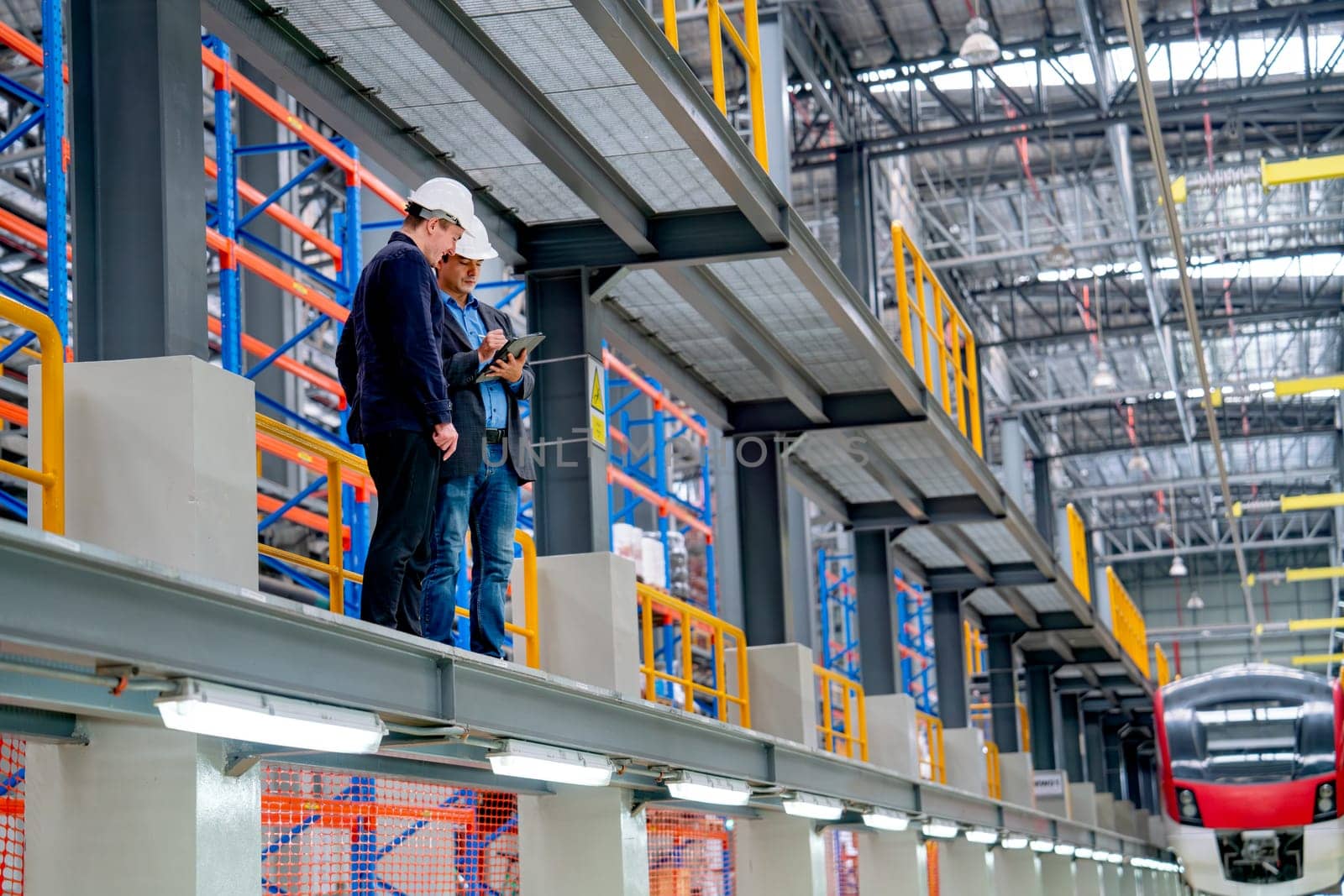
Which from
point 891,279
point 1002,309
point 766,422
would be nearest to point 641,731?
→ point 766,422

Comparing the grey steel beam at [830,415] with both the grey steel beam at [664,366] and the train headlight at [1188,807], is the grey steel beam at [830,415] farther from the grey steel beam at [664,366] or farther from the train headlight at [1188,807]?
the train headlight at [1188,807]

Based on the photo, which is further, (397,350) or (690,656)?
(690,656)

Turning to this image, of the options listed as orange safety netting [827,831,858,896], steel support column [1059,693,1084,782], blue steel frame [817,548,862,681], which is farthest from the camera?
steel support column [1059,693,1084,782]

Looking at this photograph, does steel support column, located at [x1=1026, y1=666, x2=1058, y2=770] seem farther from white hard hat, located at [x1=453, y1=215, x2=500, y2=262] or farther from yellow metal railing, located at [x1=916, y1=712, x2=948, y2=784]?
white hard hat, located at [x1=453, y1=215, x2=500, y2=262]

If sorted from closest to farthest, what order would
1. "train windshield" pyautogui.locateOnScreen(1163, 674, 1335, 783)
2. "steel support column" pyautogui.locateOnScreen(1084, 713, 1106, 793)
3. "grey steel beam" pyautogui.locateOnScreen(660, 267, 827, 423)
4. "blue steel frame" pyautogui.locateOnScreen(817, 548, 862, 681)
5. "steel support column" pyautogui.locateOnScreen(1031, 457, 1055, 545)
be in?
"grey steel beam" pyautogui.locateOnScreen(660, 267, 827, 423) < "train windshield" pyautogui.locateOnScreen(1163, 674, 1335, 783) < "blue steel frame" pyautogui.locateOnScreen(817, 548, 862, 681) < "steel support column" pyautogui.locateOnScreen(1031, 457, 1055, 545) < "steel support column" pyautogui.locateOnScreen(1084, 713, 1106, 793)

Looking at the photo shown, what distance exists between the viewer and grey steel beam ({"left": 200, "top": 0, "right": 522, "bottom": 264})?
25.8 ft

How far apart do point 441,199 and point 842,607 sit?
29.3m

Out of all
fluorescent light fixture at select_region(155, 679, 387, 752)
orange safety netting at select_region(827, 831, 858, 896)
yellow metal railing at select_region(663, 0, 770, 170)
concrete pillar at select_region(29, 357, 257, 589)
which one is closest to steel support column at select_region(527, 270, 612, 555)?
yellow metal railing at select_region(663, 0, 770, 170)

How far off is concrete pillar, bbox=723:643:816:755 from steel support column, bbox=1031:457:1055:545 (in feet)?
69.3

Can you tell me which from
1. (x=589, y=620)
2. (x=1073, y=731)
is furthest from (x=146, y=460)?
(x=1073, y=731)

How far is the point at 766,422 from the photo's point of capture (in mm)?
14906

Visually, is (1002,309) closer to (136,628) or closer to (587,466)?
(587,466)

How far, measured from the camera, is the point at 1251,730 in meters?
23.8

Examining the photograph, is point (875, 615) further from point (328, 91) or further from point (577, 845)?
point (328, 91)
